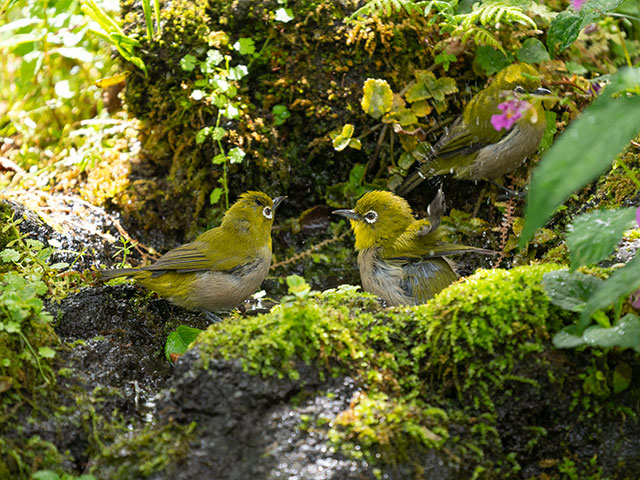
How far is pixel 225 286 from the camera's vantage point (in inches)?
192

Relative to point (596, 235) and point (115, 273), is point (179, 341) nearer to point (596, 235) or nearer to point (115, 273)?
point (115, 273)

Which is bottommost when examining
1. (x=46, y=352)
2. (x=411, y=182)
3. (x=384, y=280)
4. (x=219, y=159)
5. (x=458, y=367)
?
(x=384, y=280)

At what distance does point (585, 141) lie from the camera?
2.36m

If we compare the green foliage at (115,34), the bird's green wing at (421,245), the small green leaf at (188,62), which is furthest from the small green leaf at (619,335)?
the green foliage at (115,34)

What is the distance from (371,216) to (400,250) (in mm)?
402

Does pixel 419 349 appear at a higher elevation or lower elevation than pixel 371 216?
higher

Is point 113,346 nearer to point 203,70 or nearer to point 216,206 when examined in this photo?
point 216,206

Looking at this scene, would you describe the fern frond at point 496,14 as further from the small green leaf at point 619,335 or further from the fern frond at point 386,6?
the small green leaf at point 619,335

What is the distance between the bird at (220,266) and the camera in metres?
4.69

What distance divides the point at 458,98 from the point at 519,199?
1.16 metres

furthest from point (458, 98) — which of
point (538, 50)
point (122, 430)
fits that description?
point (122, 430)

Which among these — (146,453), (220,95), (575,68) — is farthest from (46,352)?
(575,68)

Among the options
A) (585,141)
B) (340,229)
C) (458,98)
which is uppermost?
(585,141)

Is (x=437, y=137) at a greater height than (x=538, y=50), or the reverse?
(x=538, y=50)
